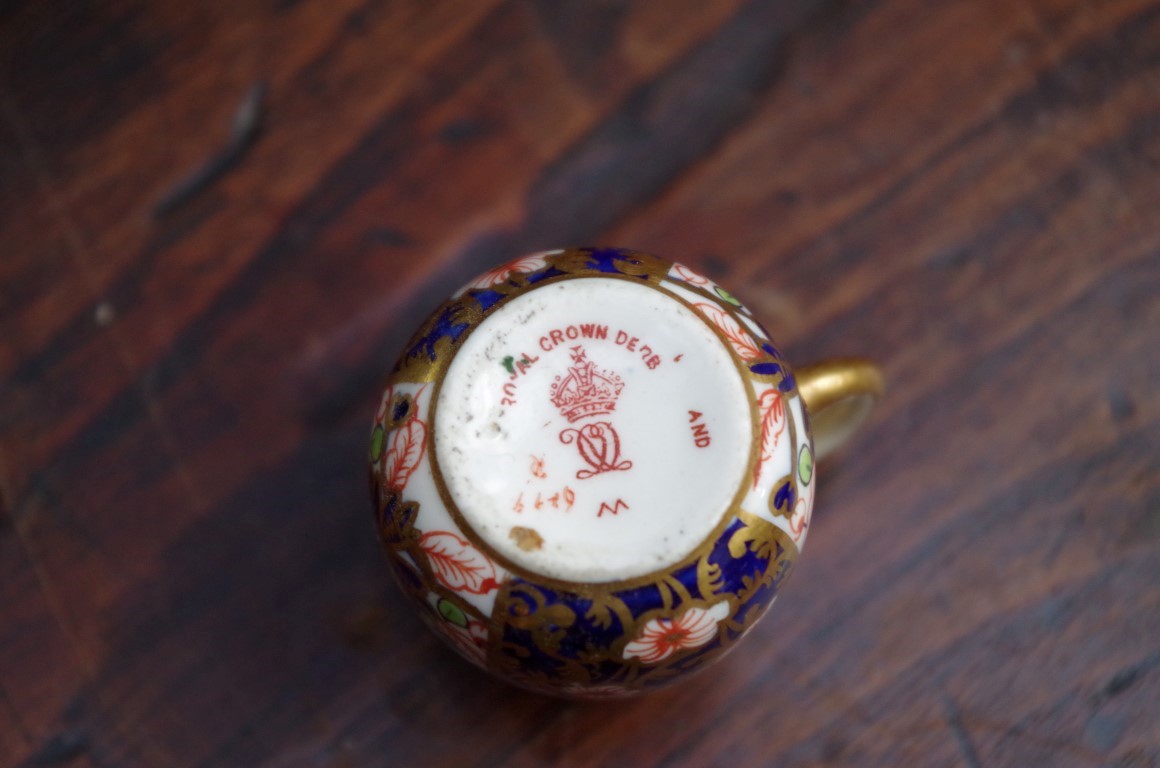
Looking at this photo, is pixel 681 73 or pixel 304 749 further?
pixel 681 73

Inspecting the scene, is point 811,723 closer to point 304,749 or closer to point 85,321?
point 304,749

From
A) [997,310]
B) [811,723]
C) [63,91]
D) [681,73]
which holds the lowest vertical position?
[811,723]

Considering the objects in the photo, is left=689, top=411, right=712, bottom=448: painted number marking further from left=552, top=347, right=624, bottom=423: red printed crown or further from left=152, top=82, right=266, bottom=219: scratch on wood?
left=152, top=82, right=266, bottom=219: scratch on wood

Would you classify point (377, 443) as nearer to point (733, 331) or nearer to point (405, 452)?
point (405, 452)

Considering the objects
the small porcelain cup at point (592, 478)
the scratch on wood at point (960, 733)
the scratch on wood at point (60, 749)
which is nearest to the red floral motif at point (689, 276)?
the small porcelain cup at point (592, 478)

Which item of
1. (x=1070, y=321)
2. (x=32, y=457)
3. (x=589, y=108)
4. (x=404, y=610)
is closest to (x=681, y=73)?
(x=589, y=108)

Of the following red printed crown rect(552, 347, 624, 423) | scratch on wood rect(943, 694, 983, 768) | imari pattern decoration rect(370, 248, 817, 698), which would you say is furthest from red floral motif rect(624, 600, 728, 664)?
scratch on wood rect(943, 694, 983, 768)
